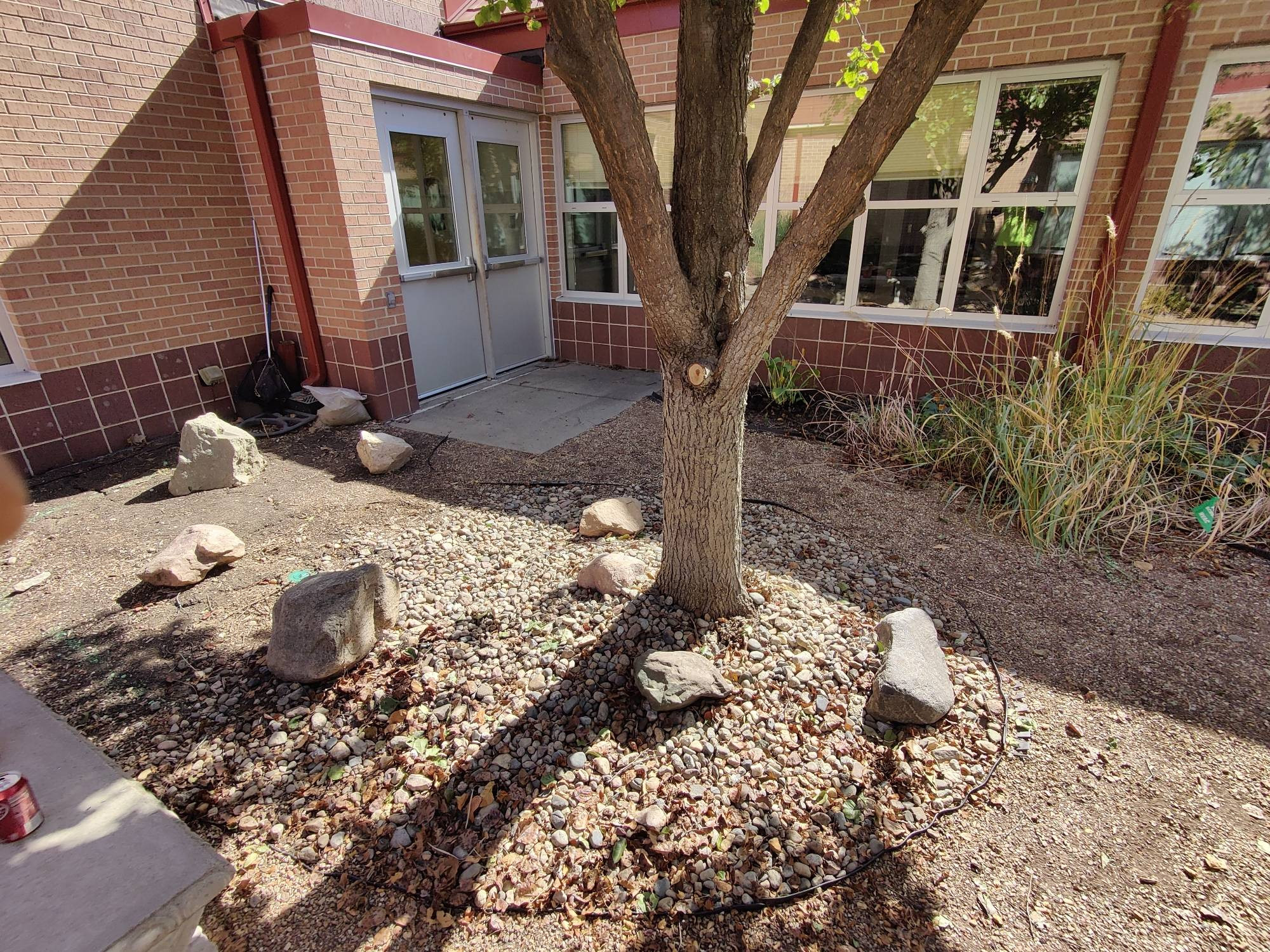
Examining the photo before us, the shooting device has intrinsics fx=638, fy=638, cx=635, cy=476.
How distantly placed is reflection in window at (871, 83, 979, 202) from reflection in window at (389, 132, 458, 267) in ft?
12.7

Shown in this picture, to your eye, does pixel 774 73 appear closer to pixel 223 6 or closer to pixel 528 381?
pixel 528 381

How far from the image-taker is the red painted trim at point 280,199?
4852 millimetres

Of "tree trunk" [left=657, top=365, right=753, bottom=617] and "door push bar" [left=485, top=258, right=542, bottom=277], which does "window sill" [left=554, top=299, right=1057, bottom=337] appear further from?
"tree trunk" [left=657, top=365, right=753, bottom=617]

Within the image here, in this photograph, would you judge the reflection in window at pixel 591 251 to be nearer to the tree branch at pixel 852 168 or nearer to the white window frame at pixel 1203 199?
the white window frame at pixel 1203 199

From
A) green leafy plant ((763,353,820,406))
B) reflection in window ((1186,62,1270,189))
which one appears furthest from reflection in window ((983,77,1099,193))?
green leafy plant ((763,353,820,406))

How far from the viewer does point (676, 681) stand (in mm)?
2348

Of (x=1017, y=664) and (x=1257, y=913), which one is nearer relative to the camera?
(x=1257, y=913)

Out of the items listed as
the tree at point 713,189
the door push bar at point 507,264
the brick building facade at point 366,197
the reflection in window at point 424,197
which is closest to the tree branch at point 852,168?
the tree at point 713,189

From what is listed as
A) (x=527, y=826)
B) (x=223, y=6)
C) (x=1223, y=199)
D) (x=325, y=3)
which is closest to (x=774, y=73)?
(x=1223, y=199)

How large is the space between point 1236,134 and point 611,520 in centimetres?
529

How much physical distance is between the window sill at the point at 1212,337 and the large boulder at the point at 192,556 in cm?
627

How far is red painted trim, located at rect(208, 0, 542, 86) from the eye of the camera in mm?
4535

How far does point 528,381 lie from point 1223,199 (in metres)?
5.91

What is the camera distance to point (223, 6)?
5141 millimetres
